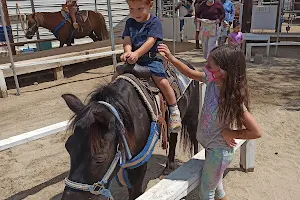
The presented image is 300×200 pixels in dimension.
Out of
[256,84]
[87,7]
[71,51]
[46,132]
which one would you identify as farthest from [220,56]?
[87,7]

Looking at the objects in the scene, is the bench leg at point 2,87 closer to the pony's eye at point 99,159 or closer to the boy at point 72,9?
the boy at point 72,9

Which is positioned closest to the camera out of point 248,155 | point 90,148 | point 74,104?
point 90,148

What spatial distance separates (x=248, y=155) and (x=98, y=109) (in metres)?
2.00

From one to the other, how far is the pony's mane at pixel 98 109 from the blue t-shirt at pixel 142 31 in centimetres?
55

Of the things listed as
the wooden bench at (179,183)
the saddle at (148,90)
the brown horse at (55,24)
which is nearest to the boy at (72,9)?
the brown horse at (55,24)

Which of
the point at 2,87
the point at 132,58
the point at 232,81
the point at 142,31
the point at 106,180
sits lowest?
the point at 2,87

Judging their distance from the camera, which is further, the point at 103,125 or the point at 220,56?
the point at 220,56

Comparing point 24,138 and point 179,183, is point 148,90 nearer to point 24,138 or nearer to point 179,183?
point 179,183

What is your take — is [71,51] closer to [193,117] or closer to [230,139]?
[193,117]

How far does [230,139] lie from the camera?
191 cm

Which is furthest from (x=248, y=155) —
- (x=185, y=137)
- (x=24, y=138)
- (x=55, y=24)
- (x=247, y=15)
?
(x=247, y=15)

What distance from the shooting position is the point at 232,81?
5.84ft

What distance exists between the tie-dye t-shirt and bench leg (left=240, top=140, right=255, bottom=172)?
1107 mm

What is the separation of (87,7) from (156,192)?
35.9ft
